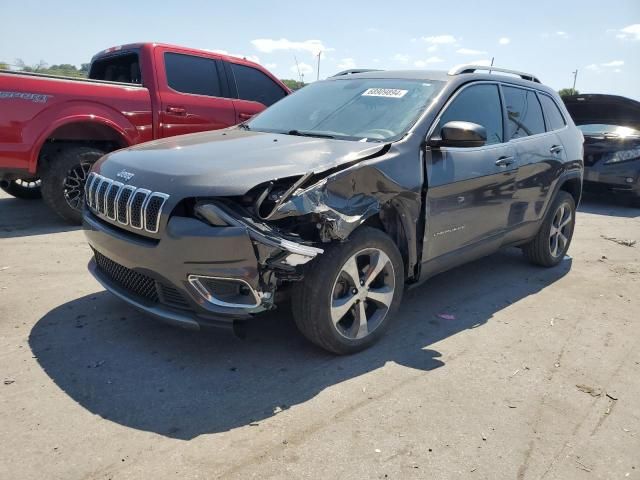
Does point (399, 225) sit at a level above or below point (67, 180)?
above

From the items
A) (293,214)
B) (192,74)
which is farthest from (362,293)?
(192,74)

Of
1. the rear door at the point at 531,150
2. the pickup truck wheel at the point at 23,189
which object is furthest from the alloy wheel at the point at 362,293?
the pickup truck wheel at the point at 23,189

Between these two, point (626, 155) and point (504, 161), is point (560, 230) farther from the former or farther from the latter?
point (626, 155)

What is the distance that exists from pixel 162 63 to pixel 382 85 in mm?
3429

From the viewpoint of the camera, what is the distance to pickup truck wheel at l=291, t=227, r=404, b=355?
2930mm

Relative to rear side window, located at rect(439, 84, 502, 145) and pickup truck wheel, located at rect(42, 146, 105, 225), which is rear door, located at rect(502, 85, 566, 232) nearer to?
rear side window, located at rect(439, 84, 502, 145)

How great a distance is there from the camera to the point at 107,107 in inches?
227

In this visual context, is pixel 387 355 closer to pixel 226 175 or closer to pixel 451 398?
pixel 451 398

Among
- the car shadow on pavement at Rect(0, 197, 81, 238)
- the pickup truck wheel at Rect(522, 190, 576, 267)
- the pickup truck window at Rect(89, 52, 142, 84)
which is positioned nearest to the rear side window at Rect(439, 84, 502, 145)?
the pickup truck wheel at Rect(522, 190, 576, 267)

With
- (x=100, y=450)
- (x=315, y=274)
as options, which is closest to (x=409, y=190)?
(x=315, y=274)

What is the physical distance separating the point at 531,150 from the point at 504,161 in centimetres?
56

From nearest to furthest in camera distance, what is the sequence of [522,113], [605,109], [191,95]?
[522,113], [191,95], [605,109]

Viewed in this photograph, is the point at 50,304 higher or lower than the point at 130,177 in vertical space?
lower

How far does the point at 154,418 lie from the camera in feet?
8.32
